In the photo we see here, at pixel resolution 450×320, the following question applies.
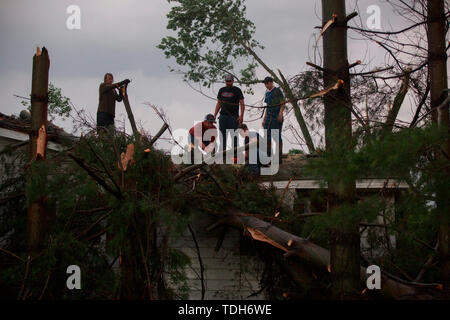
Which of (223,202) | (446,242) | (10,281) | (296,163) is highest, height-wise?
(296,163)

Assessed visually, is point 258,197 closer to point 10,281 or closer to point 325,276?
point 325,276

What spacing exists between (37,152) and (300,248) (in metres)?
3.28

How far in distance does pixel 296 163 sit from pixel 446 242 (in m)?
4.13

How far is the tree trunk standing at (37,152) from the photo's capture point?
17.3ft

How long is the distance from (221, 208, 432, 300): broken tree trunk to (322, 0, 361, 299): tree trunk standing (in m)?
0.21

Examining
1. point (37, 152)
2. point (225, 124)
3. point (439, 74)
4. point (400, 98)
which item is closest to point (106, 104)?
point (225, 124)

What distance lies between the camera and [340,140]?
4.69 m

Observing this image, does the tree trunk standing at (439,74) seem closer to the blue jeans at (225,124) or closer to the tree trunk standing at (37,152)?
the blue jeans at (225,124)

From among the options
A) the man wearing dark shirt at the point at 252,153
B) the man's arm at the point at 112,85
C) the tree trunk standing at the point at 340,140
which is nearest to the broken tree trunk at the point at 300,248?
the tree trunk standing at the point at 340,140

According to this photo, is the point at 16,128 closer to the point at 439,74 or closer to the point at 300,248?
the point at 300,248

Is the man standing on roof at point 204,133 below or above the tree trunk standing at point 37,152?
above

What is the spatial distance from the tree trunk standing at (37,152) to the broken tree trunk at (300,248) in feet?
8.70

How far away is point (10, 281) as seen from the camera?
5461 millimetres
